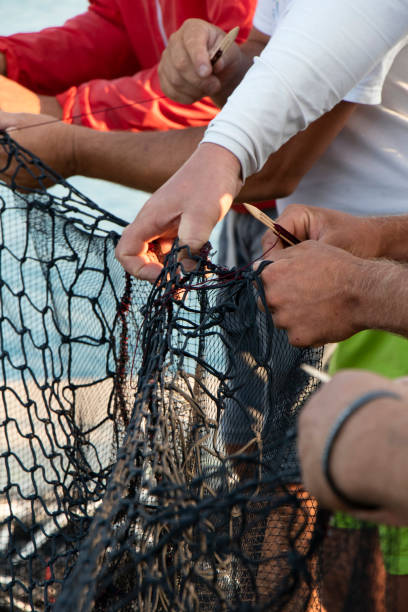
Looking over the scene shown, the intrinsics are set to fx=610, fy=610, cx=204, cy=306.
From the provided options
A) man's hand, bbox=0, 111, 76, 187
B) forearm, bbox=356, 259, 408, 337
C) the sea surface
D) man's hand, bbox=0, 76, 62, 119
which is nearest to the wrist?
forearm, bbox=356, 259, 408, 337

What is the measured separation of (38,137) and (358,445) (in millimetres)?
866

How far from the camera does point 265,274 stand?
2.31ft

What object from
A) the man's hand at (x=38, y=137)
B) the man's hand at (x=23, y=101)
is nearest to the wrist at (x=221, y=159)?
the man's hand at (x=38, y=137)

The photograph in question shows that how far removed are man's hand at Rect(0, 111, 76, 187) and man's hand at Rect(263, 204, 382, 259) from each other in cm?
43

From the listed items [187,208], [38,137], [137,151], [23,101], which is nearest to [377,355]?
[187,208]

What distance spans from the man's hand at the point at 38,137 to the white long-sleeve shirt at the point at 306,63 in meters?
0.34

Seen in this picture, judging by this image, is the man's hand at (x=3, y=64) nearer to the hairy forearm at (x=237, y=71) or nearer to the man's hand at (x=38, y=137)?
the man's hand at (x=38, y=137)

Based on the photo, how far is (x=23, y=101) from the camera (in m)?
1.28

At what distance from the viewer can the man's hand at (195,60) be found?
96 cm

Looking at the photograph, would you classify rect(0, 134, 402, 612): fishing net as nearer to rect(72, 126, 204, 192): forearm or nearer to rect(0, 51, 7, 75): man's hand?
rect(72, 126, 204, 192): forearm

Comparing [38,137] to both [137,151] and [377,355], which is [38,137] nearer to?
[137,151]

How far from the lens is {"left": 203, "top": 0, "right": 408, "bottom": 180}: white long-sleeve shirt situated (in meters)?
0.78

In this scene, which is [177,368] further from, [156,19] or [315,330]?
[156,19]

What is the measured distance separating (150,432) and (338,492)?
0.27 meters
